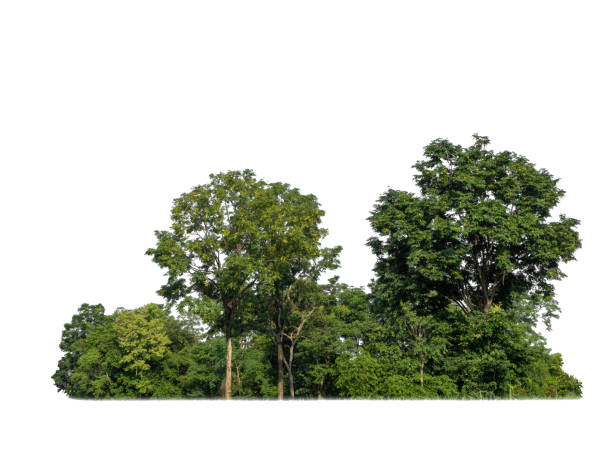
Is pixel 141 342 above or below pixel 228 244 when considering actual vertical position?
below

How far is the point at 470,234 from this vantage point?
27.8 meters

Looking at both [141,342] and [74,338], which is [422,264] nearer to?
[141,342]

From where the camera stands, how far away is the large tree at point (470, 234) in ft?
85.3

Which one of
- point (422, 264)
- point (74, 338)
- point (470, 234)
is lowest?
point (74, 338)

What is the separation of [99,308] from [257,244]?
6359 cm

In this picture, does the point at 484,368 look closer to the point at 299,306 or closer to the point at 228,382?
the point at 228,382

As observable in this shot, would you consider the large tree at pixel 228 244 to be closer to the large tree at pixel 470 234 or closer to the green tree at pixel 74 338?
the large tree at pixel 470 234

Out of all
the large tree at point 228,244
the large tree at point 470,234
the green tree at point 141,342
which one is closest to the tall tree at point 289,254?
the large tree at point 228,244

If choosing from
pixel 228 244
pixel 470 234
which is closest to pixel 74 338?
pixel 228 244

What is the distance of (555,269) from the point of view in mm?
26891

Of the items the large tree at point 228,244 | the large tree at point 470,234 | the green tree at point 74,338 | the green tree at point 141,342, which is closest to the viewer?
the large tree at point 470,234

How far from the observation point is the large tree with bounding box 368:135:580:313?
2598cm

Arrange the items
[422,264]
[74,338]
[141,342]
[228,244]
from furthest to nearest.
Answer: [74,338]
[141,342]
[228,244]
[422,264]

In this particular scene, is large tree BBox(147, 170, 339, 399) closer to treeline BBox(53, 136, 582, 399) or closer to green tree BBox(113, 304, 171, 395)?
treeline BBox(53, 136, 582, 399)
